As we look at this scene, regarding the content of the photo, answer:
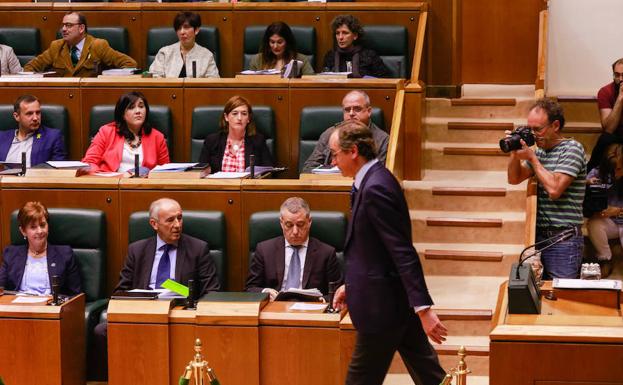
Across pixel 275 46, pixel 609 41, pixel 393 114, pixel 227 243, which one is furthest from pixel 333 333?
pixel 609 41

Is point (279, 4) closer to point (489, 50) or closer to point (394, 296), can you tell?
point (489, 50)

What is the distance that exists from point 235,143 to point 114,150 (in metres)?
0.51

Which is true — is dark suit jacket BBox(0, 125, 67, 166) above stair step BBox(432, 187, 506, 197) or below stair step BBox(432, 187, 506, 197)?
above

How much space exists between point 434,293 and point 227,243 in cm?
82

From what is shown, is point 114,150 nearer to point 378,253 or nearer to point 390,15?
point 390,15

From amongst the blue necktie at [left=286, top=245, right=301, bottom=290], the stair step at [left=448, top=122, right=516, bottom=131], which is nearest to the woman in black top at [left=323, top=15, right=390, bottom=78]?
the stair step at [left=448, top=122, right=516, bottom=131]

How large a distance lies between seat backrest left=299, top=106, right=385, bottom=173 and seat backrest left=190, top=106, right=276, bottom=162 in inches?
5.5

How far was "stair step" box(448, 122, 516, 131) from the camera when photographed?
17.6 ft

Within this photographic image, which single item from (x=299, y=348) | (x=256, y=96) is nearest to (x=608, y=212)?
(x=256, y=96)

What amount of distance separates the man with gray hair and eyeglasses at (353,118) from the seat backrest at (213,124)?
0.27m

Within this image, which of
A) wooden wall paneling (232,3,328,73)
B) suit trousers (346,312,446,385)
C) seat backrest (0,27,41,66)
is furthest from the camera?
seat backrest (0,27,41,66)

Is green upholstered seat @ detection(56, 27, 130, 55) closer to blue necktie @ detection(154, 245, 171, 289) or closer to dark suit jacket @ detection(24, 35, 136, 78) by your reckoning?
dark suit jacket @ detection(24, 35, 136, 78)

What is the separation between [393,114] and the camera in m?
4.83

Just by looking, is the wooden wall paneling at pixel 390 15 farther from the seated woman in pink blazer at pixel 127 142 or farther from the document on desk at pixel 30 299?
the document on desk at pixel 30 299
